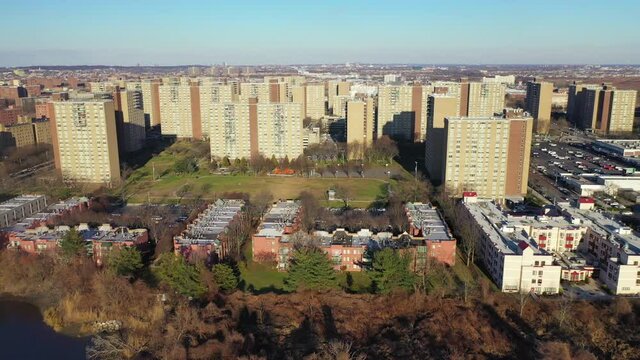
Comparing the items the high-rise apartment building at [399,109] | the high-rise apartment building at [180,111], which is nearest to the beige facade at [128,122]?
the high-rise apartment building at [180,111]

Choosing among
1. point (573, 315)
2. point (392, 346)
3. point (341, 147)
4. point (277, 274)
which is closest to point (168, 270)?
point (277, 274)

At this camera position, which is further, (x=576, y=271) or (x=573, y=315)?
(x=576, y=271)

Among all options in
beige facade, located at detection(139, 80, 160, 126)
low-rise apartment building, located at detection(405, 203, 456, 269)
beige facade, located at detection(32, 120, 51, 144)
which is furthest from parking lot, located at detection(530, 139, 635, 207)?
beige facade, located at detection(32, 120, 51, 144)

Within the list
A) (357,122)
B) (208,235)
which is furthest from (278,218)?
(357,122)

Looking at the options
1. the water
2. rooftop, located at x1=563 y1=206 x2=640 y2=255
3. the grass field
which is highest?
rooftop, located at x1=563 y1=206 x2=640 y2=255

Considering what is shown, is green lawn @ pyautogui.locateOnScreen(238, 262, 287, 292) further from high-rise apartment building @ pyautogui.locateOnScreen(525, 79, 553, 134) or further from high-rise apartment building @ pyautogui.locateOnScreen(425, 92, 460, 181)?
high-rise apartment building @ pyautogui.locateOnScreen(525, 79, 553, 134)

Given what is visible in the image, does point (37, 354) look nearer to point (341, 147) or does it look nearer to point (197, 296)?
point (197, 296)
